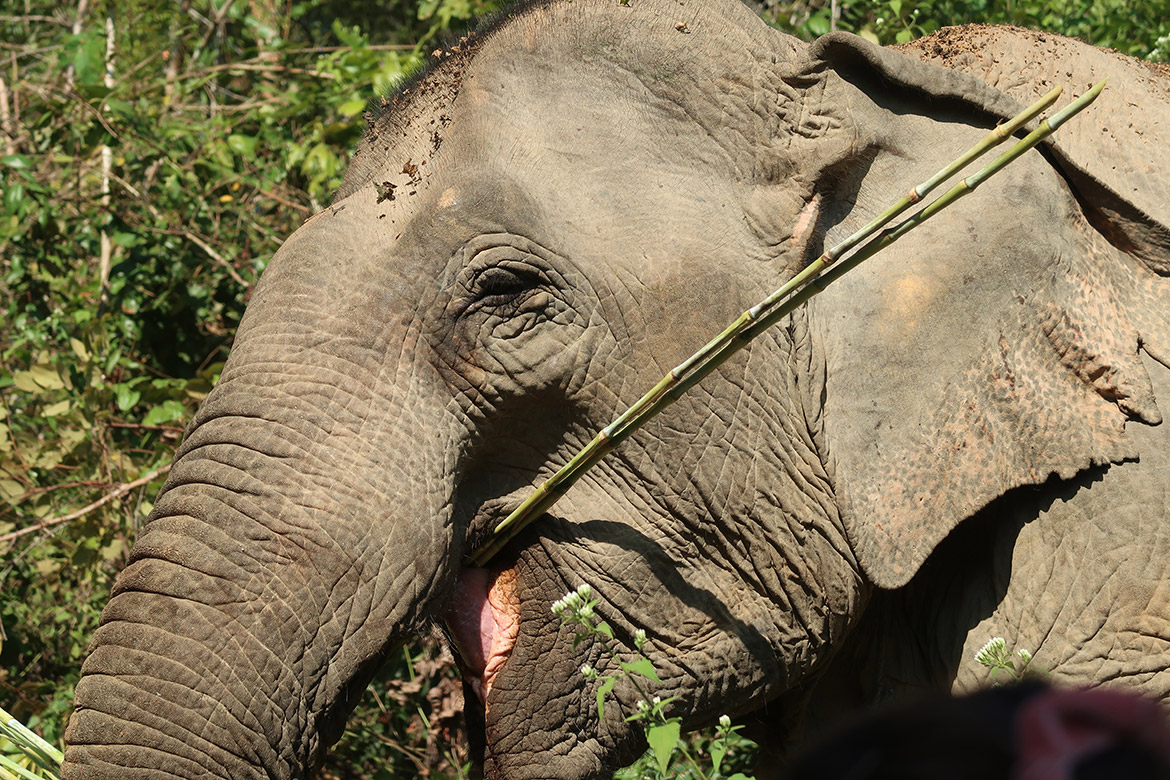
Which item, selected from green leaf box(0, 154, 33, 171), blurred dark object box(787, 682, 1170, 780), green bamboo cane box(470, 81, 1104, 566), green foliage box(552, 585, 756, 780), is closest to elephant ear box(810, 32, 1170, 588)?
green bamboo cane box(470, 81, 1104, 566)

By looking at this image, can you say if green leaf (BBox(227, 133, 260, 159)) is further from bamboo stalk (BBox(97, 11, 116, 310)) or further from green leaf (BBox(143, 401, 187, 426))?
green leaf (BBox(143, 401, 187, 426))

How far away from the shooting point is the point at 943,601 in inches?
115

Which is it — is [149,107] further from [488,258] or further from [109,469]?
[488,258]

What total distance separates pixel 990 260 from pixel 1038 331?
0.18 metres

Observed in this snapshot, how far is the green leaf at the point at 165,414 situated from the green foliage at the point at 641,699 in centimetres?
248

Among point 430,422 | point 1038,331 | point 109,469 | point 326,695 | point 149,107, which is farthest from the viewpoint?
point 149,107

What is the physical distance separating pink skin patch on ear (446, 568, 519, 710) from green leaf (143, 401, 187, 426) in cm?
245

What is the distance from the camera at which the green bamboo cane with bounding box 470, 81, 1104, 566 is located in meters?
2.37

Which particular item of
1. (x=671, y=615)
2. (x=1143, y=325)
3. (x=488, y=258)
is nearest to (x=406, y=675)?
(x=671, y=615)

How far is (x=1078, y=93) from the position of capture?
9.95 ft

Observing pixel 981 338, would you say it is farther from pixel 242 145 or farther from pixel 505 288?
pixel 242 145

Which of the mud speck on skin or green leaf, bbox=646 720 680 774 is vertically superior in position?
the mud speck on skin

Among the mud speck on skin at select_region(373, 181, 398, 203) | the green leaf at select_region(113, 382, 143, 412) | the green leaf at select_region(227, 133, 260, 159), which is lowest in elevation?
the green leaf at select_region(113, 382, 143, 412)

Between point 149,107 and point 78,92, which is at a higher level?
point 78,92
